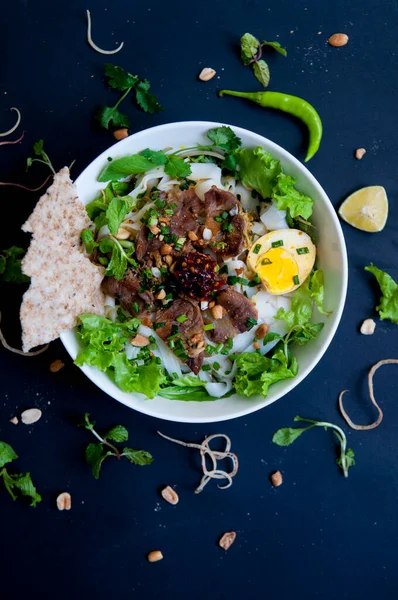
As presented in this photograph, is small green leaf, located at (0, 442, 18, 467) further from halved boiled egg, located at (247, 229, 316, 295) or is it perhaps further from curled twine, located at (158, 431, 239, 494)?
halved boiled egg, located at (247, 229, 316, 295)

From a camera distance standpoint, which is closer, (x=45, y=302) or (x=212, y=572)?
(x=45, y=302)

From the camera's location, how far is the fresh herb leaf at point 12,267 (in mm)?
3383

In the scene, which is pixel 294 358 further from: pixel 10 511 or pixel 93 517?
pixel 10 511

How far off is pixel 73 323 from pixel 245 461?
132cm

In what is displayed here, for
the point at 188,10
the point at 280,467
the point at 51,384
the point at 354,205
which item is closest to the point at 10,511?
the point at 51,384

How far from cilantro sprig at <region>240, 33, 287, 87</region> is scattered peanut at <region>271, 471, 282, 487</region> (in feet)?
7.28

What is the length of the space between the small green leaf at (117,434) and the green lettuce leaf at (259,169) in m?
1.50

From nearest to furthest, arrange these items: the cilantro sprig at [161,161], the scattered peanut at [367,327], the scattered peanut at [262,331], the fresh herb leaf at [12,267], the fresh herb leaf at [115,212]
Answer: the fresh herb leaf at [115,212] < the cilantro sprig at [161,161] < the scattered peanut at [262,331] < the fresh herb leaf at [12,267] < the scattered peanut at [367,327]

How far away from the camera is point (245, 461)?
3.61 metres

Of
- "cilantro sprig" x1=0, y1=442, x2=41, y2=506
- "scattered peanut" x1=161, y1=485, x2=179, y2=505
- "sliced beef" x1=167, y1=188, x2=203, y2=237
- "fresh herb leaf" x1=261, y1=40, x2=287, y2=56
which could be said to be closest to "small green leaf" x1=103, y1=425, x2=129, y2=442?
"scattered peanut" x1=161, y1=485, x2=179, y2=505

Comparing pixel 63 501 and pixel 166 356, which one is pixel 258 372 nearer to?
pixel 166 356

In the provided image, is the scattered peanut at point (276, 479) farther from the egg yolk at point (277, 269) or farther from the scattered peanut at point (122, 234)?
the scattered peanut at point (122, 234)

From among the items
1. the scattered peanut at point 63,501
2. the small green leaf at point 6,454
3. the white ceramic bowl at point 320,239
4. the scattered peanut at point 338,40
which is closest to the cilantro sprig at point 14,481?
the small green leaf at point 6,454

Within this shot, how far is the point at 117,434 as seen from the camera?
11.5 ft
